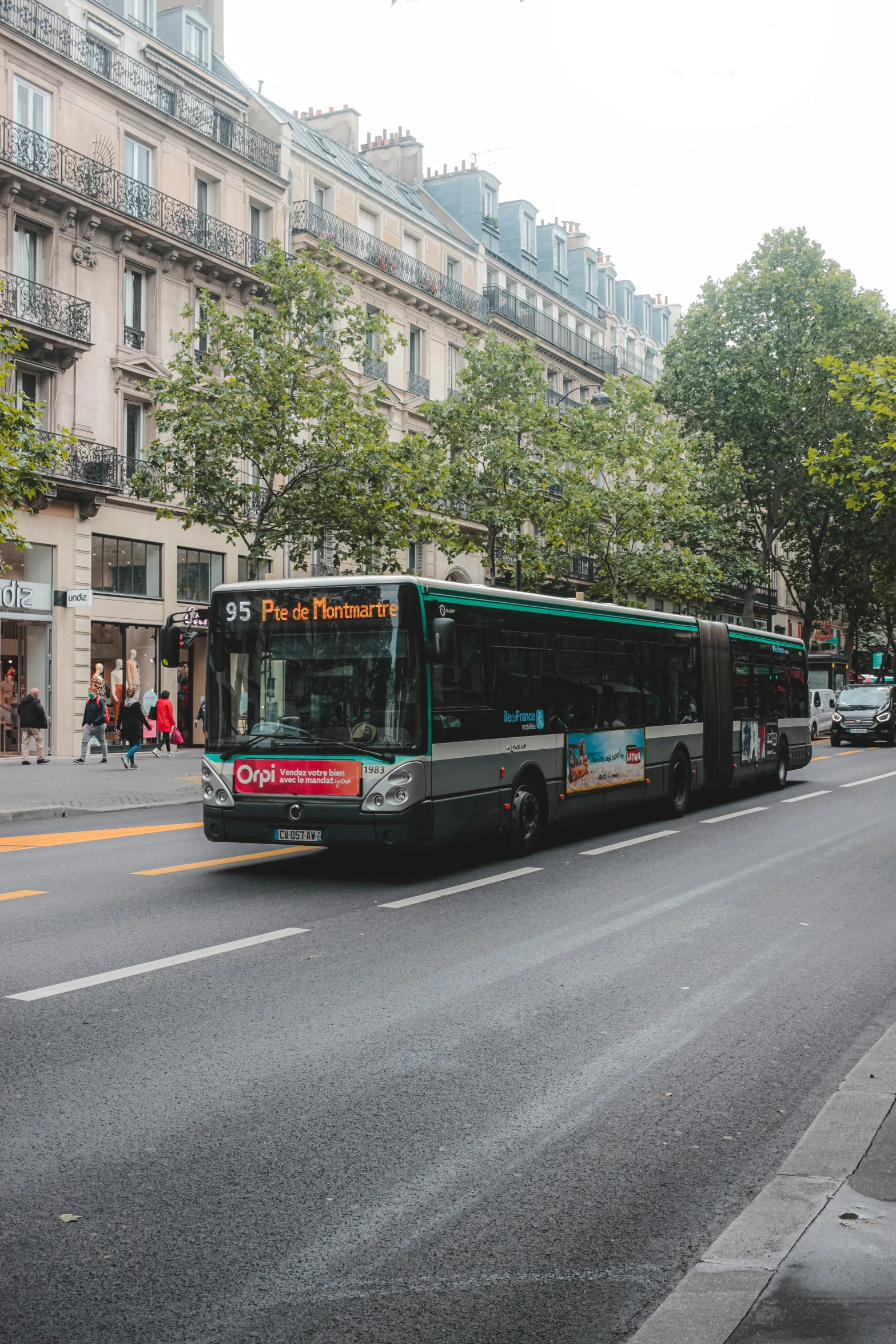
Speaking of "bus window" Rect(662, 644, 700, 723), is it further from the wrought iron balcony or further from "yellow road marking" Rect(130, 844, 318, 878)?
the wrought iron balcony

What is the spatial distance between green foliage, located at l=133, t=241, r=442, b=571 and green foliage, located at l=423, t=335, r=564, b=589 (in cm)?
834

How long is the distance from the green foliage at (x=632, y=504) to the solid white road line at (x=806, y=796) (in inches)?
670

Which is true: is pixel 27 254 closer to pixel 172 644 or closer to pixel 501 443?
pixel 501 443

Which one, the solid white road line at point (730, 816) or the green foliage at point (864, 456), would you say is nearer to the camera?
the solid white road line at point (730, 816)

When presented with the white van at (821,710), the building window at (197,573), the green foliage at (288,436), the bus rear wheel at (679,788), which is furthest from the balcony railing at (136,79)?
the white van at (821,710)

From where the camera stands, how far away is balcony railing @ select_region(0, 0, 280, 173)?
28.7 meters

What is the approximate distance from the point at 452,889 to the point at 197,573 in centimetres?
2488

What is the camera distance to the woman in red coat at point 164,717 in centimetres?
2950

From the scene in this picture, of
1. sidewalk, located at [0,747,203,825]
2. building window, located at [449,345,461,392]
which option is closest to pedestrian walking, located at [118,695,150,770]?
sidewalk, located at [0,747,203,825]

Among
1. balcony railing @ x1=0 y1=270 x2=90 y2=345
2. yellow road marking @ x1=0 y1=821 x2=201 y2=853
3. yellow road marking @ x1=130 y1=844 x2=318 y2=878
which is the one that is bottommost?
yellow road marking @ x1=0 y1=821 x2=201 y2=853

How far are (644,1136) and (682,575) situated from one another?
37.8m

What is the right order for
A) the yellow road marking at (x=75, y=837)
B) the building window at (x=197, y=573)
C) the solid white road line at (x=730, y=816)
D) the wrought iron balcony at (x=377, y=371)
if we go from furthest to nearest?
the wrought iron balcony at (x=377, y=371) → the building window at (x=197, y=573) → the solid white road line at (x=730, y=816) → the yellow road marking at (x=75, y=837)

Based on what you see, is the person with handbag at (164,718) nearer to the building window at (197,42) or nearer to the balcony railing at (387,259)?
the balcony railing at (387,259)

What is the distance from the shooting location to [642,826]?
51.1 feet
